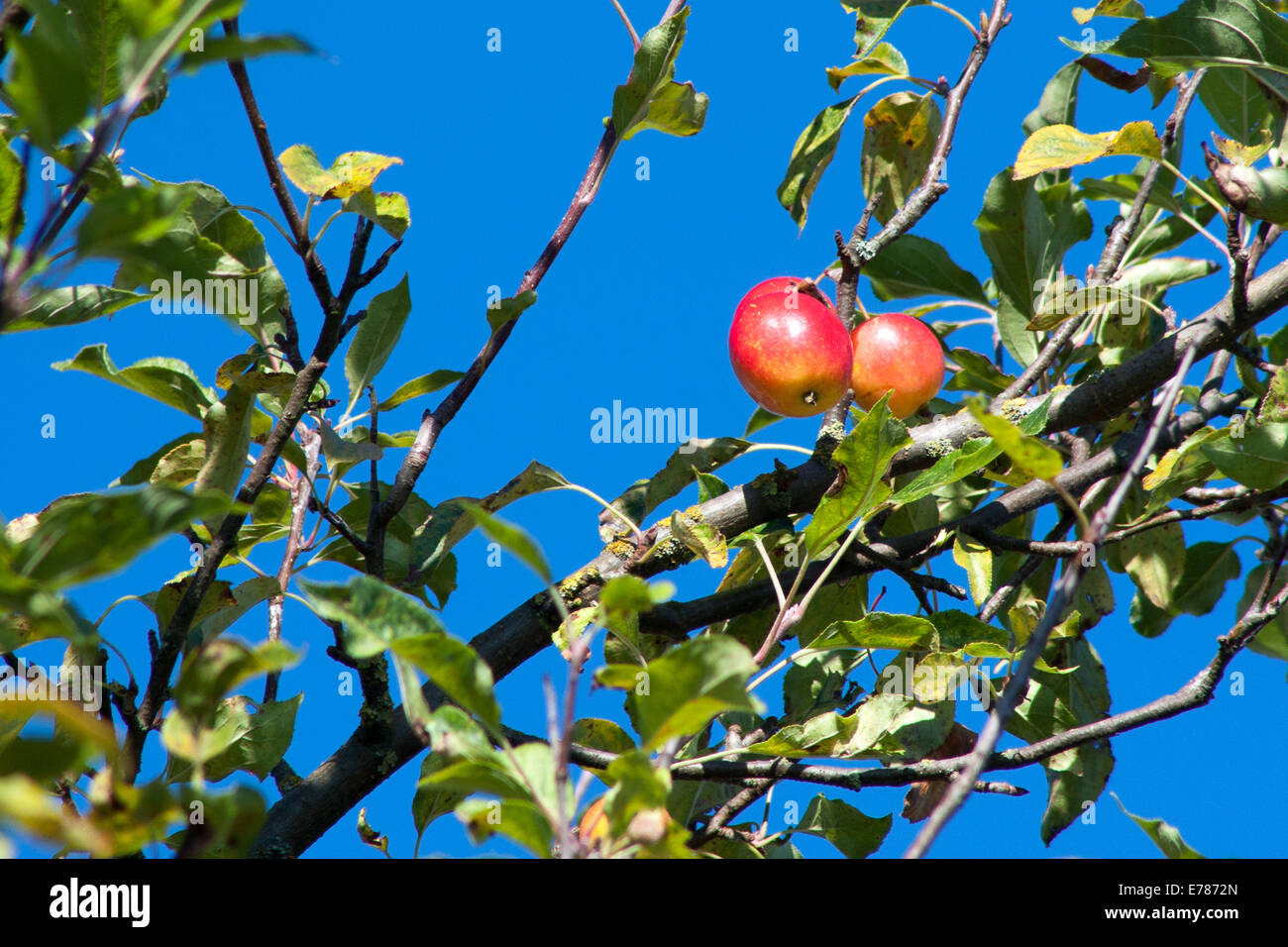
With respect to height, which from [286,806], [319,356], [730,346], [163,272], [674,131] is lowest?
[286,806]

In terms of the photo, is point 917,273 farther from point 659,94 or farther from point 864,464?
point 864,464

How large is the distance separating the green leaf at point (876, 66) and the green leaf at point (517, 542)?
1.17m

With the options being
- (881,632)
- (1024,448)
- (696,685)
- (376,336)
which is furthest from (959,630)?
(376,336)

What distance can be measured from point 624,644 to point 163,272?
78 centimetres

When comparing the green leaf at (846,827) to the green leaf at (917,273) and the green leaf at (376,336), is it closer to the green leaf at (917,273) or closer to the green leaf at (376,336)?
the green leaf at (376,336)

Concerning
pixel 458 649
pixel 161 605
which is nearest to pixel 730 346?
pixel 161 605

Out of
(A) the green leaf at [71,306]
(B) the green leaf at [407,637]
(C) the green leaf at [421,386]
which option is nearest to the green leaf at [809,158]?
(C) the green leaf at [421,386]

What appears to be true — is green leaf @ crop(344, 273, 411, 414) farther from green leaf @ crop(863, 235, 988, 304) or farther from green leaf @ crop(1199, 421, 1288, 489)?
green leaf @ crop(1199, 421, 1288, 489)

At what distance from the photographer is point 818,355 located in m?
1.52

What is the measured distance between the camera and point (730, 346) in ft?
5.36

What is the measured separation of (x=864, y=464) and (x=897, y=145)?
2.79 ft

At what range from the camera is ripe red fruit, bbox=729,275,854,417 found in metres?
1.52
